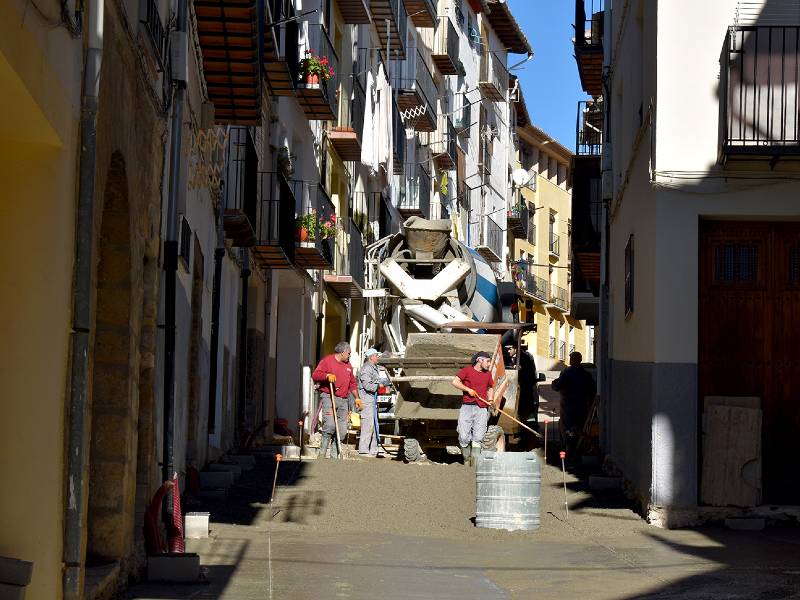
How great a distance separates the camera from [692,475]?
1577cm

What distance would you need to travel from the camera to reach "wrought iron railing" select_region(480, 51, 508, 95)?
60.4 meters

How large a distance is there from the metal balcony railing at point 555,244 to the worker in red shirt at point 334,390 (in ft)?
183

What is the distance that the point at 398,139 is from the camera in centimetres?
4069

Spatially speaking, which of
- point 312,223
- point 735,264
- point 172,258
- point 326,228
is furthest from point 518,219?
point 172,258

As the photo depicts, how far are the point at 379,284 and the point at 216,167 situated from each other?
7.24 metres

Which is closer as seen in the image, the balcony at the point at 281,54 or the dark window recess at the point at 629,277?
the dark window recess at the point at 629,277

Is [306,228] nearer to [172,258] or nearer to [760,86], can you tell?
[760,86]

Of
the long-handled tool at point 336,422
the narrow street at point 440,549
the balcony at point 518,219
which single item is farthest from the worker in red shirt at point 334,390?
the balcony at point 518,219

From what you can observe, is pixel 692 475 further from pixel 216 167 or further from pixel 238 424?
pixel 238 424

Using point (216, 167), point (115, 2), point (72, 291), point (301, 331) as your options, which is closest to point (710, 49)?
point (216, 167)

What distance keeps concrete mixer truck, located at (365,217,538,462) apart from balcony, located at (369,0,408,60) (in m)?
10.8

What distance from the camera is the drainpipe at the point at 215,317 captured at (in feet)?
65.5

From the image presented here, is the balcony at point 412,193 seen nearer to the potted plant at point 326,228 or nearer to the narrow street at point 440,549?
the potted plant at point 326,228

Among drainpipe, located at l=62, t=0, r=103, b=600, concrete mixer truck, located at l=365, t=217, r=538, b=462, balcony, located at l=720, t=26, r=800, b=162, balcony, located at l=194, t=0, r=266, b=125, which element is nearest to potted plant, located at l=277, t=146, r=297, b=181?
concrete mixer truck, located at l=365, t=217, r=538, b=462
